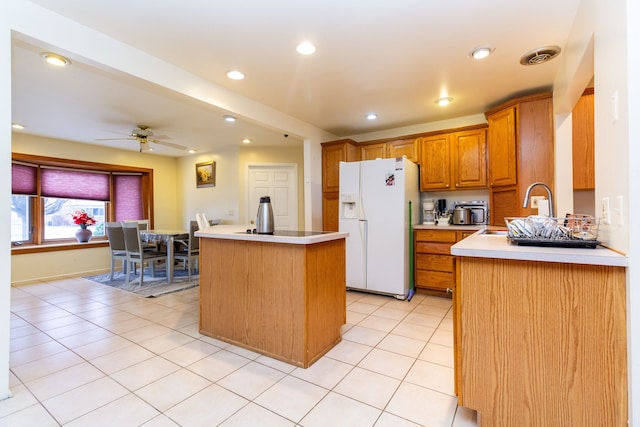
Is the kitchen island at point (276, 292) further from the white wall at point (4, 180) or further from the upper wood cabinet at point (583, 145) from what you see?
the upper wood cabinet at point (583, 145)

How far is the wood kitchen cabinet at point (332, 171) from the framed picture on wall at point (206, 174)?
2654 mm

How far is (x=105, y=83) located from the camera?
114 inches

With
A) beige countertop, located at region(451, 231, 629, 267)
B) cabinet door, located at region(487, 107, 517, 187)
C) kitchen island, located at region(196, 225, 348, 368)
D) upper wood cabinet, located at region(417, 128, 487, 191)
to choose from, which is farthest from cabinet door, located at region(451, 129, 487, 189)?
beige countertop, located at region(451, 231, 629, 267)

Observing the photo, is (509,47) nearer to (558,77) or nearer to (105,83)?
(558,77)

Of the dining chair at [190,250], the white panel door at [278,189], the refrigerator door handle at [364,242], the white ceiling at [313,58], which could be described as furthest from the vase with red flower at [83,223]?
the refrigerator door handle at [364,242]

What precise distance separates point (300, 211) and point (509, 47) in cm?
402

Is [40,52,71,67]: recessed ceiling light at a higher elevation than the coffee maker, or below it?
higher

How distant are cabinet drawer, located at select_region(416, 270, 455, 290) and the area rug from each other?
3122mm

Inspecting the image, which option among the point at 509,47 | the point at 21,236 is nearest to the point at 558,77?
the point at 509,47

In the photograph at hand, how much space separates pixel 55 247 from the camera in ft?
15.8

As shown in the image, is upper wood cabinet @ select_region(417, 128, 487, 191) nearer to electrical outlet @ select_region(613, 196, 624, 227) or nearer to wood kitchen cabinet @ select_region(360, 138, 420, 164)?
wood kitchen cabinet @ select_region(360, 138, 420, 164)

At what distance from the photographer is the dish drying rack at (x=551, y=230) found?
4.48 feet

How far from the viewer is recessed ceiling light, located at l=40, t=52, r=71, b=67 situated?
228 cm

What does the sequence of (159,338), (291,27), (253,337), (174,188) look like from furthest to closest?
1. (174,188)
2. (159,338)
3. (253,337)
4. (291,27)
